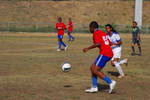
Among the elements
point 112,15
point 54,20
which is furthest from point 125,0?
point 54,20

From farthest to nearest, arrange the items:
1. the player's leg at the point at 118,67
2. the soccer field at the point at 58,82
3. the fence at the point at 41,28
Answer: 1. the fence at the point at 41,28
2. the player's leg at the point at 118,67
3. the soccer field at the point at 58,82

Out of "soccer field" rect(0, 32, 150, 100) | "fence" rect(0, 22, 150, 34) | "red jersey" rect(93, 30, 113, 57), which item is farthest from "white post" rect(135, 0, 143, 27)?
"red jersey" rect(93, 30, 113, 57)

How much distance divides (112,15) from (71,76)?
62.2 m

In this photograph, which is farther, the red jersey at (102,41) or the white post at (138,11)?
the white post at (138,11)

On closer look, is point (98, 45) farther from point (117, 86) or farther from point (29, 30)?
point (29, 30)

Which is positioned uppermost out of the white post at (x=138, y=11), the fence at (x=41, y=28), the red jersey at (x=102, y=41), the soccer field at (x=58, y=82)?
the red jersey at (x=102, y=41)

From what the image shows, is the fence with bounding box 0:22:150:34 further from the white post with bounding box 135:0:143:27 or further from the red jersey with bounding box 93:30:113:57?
the red jersey with bounding box 93:30:113:57

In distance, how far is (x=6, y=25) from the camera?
62938 mm

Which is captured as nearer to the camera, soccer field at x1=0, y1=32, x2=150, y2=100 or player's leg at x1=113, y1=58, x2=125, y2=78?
soccer field at x1=0, y1=32, x2=150, y2=100

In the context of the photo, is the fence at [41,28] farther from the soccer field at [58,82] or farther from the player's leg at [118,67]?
the player's leg at [118,67]

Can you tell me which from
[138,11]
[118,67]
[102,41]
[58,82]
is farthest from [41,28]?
[102,41]

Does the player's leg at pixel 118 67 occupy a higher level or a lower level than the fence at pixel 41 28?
higher

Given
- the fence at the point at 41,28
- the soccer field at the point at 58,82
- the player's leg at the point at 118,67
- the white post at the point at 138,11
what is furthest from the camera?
the white post at the point at 138,11

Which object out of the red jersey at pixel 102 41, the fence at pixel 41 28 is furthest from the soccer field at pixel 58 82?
the fence at pixel 41 28
